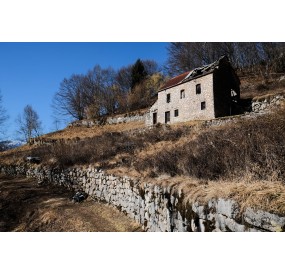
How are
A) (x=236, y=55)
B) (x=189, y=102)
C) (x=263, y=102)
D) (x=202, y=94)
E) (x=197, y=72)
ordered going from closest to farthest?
(x=263, y=102) < (x=202, y=94) < (x=189, y=102) < (x=197, y=72) < (x=236, y=55)

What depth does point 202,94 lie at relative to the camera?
2625 cm

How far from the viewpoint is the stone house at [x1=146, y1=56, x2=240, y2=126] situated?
2562 cm

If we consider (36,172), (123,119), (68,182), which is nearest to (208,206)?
(68,182)

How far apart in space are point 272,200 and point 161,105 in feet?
91.2

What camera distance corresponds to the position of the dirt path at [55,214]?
26.1ft

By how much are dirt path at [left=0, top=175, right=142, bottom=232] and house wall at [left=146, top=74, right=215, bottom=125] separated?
1737 centimetres

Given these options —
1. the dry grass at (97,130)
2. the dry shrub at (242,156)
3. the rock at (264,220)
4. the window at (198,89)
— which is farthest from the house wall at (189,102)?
the rock at (264,220)

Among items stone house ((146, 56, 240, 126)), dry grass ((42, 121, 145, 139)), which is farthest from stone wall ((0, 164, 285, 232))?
dry grass ((42, 121, 145, 139))

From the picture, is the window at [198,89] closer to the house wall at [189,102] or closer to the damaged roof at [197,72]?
the house wall at [189,102]

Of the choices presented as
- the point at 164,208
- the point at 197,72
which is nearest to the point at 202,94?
the point at 197,72

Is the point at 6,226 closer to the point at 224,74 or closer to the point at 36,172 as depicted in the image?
the point at 36,172

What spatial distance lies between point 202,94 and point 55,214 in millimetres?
20782

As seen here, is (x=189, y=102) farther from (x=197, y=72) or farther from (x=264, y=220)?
(x=264, y=220)

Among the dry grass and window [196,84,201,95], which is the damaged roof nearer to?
window [196,84,201,95]
